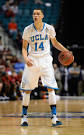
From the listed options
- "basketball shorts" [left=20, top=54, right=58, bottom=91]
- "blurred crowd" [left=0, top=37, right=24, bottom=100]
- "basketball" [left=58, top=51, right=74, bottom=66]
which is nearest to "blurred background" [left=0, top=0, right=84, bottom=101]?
"blurred crowd" [left=0, top=37, right=24, bottom=100]

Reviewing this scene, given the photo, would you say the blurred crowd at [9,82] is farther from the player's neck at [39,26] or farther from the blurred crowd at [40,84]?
the player's neck at [39,26]

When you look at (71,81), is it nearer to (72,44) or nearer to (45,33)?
(72,44)

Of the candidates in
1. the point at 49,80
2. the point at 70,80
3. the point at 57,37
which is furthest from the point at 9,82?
the point at 49,80

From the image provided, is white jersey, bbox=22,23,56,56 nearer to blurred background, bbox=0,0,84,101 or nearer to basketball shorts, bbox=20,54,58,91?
basketball shorts, bbox=20,54,58,91

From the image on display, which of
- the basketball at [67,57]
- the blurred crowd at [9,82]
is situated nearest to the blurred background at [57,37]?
the blurred crowd at [9,82]

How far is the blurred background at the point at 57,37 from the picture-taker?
1544 cm

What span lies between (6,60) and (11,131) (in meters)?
11.2

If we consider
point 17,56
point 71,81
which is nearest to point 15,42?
point 17,56

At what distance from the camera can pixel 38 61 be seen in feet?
20.1

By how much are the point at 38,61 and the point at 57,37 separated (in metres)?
12.1

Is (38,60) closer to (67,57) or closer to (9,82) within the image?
(67,57)

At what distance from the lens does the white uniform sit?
6.11 m

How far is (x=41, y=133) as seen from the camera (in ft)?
16.6

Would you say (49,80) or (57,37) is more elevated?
(57,37)
